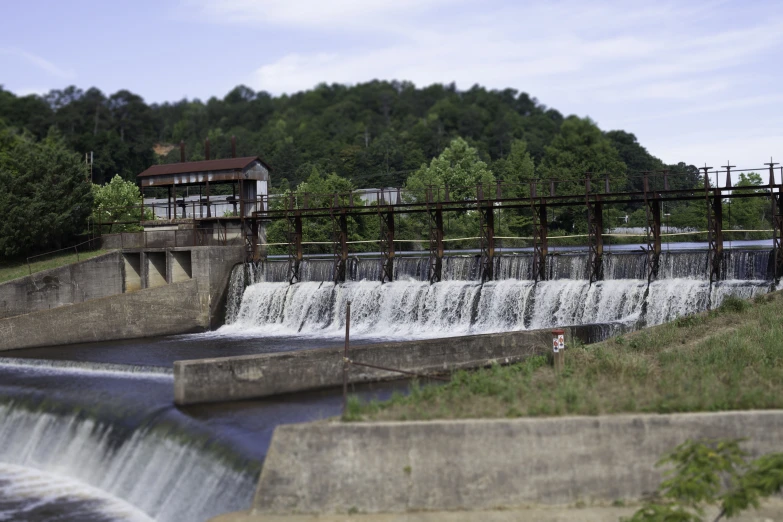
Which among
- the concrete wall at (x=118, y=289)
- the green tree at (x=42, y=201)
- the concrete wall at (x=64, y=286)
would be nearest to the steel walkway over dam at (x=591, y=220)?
the concrete wall at (x=118, y=289)

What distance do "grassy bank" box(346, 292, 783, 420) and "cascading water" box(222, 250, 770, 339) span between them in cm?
605

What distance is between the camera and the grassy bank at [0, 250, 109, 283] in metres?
36.0

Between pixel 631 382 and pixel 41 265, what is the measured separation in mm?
29072

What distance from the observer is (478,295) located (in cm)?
3130

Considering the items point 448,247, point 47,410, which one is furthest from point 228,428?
point 448,247

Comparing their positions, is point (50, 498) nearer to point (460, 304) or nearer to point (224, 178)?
point (460, 304)

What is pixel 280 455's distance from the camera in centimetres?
1329

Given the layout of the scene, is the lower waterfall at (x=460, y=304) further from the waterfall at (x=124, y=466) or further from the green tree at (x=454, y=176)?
the green tree at (x=454, y=176)

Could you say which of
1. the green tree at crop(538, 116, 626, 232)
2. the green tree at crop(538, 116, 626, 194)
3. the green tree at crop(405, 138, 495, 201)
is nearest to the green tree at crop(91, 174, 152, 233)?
the green tree at crop(405, 138, 495, 201)

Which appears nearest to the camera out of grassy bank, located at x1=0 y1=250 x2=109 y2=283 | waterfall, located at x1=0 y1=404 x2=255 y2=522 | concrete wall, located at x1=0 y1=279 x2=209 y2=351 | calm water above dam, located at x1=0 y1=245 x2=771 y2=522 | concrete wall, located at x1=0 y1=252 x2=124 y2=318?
waterfall, located at x1=0 y1=404 x2=255 y2=522

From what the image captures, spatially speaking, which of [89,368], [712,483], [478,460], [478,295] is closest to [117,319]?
[89,368]

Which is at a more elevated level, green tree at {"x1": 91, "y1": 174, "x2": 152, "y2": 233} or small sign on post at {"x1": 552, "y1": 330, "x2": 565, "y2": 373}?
green tree at {"x1": 91, "y1": 174, "x2": 152, "y2": 233}

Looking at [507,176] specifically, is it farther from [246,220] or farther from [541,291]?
[541,291]

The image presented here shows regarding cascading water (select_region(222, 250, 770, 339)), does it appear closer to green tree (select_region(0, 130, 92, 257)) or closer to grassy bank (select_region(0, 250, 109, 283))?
grassy bank (select_region(0, 250, 109, 283))
